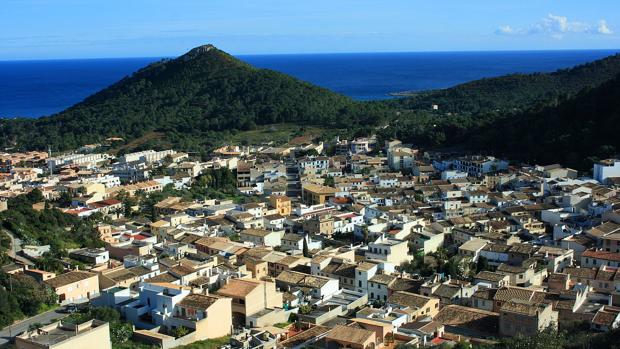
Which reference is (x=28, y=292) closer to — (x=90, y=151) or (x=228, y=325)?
(x=228, y=325)

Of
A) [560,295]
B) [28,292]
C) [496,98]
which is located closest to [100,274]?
[28,292]

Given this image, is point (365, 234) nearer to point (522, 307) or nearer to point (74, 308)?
point (522, 307)

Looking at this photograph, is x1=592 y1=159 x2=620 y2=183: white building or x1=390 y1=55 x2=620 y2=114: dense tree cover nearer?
x1=592 y1=159 x2=620 y2=183: white building

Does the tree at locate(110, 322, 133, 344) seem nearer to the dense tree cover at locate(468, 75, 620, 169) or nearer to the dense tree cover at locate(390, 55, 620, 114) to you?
the dense tree cover at locate(468, 75, 620, 169)

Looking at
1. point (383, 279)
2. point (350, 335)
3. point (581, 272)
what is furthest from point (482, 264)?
point (350, 335)

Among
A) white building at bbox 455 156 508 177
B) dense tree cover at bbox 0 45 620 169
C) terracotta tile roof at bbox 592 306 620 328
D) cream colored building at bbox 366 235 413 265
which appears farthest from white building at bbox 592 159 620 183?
terracotta tile roof at bbox 592 306 620 328

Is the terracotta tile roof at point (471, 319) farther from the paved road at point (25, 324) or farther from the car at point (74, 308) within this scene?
the paved road at point (25, 324)
